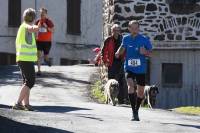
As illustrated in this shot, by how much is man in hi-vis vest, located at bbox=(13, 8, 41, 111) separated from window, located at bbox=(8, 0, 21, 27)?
861 inches

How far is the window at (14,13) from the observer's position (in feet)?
119

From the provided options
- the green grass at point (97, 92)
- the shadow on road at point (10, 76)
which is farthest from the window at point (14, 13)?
the green grass at point (97, 92)

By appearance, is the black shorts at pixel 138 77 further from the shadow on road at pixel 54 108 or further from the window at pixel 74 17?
the window at pixel 74 17

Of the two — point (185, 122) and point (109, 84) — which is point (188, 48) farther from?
point (185, 122)

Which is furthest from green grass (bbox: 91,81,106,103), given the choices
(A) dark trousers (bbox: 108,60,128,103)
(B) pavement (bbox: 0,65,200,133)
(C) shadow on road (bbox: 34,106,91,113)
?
(C) shadow on road (bbox: 34,106,91,113)

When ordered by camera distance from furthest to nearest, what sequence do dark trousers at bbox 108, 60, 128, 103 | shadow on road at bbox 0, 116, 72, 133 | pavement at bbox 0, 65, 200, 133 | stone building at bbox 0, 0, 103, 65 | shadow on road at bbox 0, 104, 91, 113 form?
stone building at bbox 0, 0, 103, 65 < dark trousers at bbox 108, 60, 128, 103 < shadow on road at bbox 0, 104, 91, 113 < pavement at bbox 0, 65, 200, 133 < shadow on road at bbox 0, 116, 72, 133

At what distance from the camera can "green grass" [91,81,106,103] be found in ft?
62.7

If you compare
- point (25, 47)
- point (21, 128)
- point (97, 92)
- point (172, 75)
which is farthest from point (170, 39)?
point (21, 128)

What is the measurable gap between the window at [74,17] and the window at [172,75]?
600 inches

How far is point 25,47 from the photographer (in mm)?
14375

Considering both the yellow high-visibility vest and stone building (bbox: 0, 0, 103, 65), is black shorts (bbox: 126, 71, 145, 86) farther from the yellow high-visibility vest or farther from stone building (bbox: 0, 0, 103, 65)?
stone building (bbox: 0, 0, 103, 65)

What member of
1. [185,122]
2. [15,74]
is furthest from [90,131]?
[15,74]

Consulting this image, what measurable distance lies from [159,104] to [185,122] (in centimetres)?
688

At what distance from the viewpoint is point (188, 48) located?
21281mm
